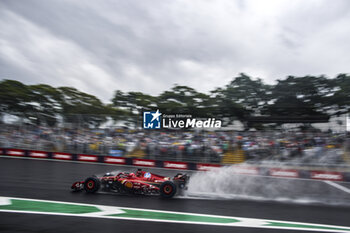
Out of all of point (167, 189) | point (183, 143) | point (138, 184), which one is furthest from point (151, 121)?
point (167, 189)

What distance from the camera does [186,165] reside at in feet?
52.6

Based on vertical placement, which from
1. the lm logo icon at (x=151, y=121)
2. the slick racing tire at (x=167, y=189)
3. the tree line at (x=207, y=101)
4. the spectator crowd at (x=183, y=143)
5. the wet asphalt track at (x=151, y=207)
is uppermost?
the tree line at (x=207, y=101)

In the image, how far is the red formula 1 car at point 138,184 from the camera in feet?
25.5

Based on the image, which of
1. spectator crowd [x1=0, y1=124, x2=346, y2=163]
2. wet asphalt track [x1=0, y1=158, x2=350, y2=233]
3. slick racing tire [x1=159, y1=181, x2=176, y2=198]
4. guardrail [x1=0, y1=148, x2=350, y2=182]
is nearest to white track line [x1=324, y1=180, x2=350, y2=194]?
wet asphalt track [x1=0, y1=158, x2=350, y2=233]

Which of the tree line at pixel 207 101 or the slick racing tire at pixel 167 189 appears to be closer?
the slick racing tire at pixel 167 189

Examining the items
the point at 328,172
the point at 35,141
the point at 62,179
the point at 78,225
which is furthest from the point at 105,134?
the point at 328,172

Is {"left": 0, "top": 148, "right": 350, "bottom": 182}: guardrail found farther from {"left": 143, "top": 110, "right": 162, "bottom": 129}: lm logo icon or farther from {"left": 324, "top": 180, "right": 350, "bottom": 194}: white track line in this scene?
{"left": 143, "top": 110, "right": 162, "bottom": 129}: lm logo icon

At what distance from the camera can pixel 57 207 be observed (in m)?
6.77

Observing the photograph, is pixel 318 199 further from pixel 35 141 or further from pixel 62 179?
pixel 35 141

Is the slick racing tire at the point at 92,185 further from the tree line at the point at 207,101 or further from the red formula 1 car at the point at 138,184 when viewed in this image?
the tree line at the point at 207,101

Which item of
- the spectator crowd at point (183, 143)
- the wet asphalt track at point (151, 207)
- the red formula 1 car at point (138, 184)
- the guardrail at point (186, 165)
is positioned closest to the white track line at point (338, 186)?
the wet asphalt track at point (151, 207)

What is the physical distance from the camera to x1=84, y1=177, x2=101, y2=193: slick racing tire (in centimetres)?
799

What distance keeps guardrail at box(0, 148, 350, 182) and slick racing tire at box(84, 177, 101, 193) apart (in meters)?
8.59

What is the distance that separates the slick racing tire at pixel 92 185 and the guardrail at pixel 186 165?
859 centimetres
